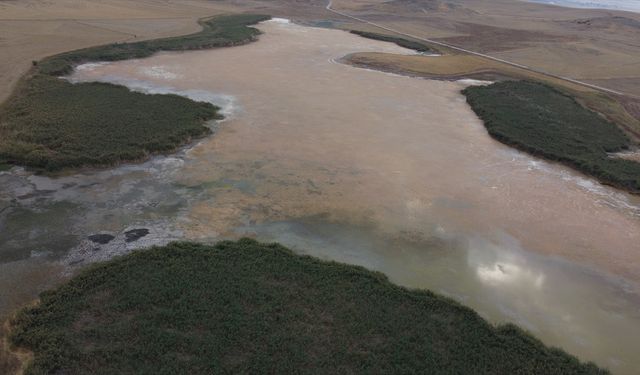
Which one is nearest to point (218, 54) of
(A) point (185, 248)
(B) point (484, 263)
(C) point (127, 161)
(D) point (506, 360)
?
(C) point (127, 161)

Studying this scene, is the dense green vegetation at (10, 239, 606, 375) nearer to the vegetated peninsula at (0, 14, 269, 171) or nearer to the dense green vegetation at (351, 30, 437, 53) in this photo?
the vegetated peninsula at (0, 14, 269, 171)

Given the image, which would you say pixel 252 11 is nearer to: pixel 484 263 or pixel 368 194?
pixel 368 194

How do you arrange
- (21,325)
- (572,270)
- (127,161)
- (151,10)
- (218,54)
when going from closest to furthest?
(21,325) < (572,270) < (127,161) < (218,54) < (151,10)

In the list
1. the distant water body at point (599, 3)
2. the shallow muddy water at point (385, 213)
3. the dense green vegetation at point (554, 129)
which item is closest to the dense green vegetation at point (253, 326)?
the shallow muddy water at point (385, 213)

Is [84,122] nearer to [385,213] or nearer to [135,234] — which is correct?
[135,234]

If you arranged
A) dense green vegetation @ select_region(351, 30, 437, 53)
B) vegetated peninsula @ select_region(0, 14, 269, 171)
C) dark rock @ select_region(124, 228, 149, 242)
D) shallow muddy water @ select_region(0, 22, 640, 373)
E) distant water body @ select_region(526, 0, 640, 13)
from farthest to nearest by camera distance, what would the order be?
distant water body @ select_region(526, 0, 640, 13) < dense green vegetation @ select_region(351, 30, 437, 53) < vegetated peninsula @ select_region(0, 14, 269, 171) < dark rock @ select_region(124, 228, 149, 242) < shallow muddy water @ select_region(0, 22, 640, 373)

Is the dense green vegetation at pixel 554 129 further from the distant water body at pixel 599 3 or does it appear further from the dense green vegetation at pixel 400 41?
the distant water body at pixel 599 3

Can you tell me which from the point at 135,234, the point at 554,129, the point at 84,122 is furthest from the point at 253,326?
the point at 554,129

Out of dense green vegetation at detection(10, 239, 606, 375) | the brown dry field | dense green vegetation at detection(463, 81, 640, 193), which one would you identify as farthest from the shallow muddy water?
the brown dry field
